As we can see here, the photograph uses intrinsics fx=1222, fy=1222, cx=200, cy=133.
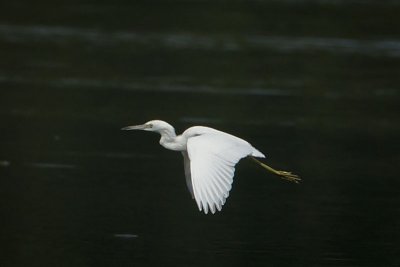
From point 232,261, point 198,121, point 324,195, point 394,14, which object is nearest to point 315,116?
point 198,121

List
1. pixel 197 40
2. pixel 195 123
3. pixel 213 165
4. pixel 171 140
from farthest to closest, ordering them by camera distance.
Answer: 1. pixel 197 40
2. pixel 195 123
3. pixel 171 140
4. pixel 213 165

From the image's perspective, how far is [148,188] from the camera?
9039mm

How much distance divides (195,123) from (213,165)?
17.2 feet

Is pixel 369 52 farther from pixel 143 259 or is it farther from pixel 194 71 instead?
pixel 143 259

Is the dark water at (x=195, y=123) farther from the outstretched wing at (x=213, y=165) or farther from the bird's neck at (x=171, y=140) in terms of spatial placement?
the outstretched wing at (x=213, y=165)

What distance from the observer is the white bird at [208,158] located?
6.08 metres

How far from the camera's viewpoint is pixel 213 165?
6.42m

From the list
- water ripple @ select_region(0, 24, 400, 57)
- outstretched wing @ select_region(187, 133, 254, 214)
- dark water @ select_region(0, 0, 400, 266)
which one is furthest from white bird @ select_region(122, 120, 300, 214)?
water ripple @ select_region(0, 24, 400, 57)

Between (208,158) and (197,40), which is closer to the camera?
(208,158)

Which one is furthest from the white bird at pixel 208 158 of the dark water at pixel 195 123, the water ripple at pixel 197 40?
the water ripple at pixel 197 40

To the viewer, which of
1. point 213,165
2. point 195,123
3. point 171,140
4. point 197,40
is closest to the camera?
point 213,165

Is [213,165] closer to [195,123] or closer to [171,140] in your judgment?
[171,140]

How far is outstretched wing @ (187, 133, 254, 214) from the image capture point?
19.9 ft

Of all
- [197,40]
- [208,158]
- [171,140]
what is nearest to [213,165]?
[208,158]
